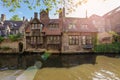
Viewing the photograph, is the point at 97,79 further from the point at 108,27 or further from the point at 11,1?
the point at 108,27

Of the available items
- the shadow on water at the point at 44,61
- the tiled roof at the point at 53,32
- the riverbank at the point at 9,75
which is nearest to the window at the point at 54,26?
the tiled roof at the point at 53,32

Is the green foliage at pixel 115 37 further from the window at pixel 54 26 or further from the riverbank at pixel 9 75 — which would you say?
the riverbank at pixel 9 75

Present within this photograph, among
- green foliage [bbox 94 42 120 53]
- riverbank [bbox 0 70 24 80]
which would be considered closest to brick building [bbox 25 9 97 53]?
green foliage [bbox 94 42 120 53]

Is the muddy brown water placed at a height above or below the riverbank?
below

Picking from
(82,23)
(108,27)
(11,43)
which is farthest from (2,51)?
(108,27)

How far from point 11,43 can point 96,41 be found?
19.0 metres

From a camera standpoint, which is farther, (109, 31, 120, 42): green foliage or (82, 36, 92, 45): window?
(109, 31, 120, 42): green foliage

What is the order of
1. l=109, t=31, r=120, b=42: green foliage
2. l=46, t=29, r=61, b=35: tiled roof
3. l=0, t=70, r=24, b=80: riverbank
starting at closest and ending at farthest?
l=0, t=70, r=24, b=80: riverbank → l=46, t=29, r=61, b=35: tiled roof → l=109, t=31, r=120, b=42: green foliage

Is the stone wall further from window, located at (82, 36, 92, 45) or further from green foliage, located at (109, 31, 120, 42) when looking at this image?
green foliage, located at (109, 31, 120, 42)

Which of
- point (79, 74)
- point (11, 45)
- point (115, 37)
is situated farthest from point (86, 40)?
point (79, 74)

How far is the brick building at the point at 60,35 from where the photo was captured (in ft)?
151

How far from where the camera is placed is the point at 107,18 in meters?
56.8

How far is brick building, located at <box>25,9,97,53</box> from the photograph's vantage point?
45969 mm

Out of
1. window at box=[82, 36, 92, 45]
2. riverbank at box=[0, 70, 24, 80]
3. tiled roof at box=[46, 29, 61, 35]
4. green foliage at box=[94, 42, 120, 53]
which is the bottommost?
riverbank at box=[0, 70, 24, 80]
